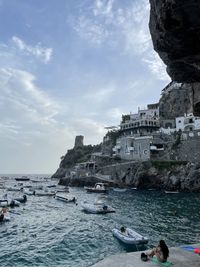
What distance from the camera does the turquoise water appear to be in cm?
2564

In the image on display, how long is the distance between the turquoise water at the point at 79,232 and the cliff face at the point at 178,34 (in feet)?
54.7

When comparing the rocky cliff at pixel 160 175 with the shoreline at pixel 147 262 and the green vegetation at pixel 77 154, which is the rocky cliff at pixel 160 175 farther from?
the shoreline at pixel 147 262

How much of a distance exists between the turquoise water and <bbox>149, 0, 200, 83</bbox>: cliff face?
16.7 meters

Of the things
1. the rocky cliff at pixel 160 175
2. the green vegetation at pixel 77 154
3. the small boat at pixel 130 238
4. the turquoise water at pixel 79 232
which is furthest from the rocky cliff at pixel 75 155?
the small boat at pixel 130 238

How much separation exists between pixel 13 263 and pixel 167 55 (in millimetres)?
20045

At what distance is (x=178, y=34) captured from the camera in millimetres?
11289

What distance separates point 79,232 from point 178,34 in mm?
28996

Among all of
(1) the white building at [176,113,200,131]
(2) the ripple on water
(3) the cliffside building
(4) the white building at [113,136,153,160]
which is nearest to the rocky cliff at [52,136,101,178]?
(3) the cliffside building

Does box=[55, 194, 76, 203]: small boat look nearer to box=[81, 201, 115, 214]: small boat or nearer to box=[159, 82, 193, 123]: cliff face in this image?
box=[81, 201, 115, 214]: small boat

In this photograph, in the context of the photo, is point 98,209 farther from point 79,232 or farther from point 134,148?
point 134,148

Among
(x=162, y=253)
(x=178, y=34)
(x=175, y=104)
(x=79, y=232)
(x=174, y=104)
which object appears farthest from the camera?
(x=174, y=104)

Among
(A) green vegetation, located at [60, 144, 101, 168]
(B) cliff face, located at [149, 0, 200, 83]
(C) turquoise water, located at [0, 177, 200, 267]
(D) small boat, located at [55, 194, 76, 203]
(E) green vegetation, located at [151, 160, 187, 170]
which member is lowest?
(C) turquoise water, located at [0, 177, 200, 267]

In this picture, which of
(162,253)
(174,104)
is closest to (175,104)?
(174,104)

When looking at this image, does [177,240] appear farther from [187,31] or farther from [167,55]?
[187,31]
